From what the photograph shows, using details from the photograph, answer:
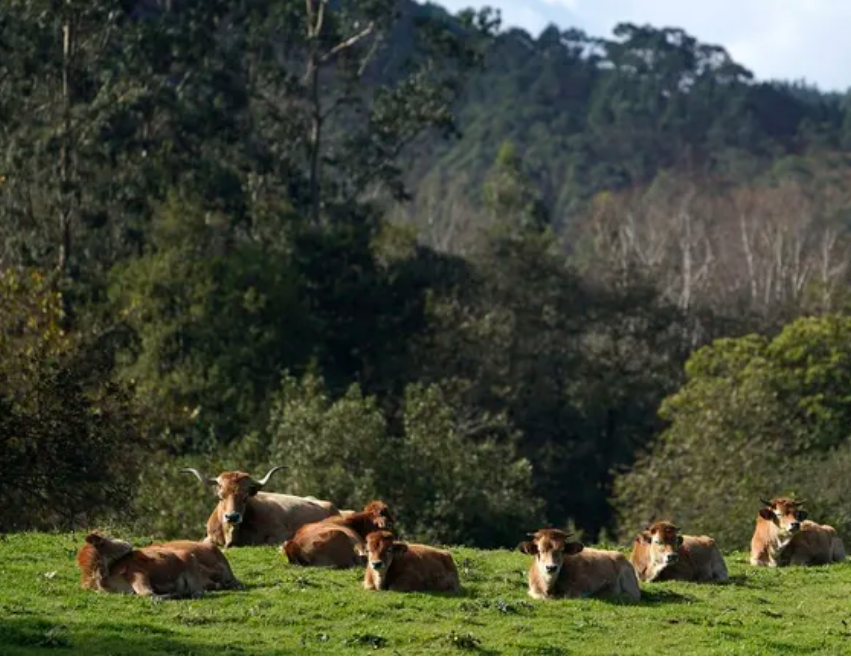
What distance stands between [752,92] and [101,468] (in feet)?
417

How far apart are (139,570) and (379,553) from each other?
2424mm

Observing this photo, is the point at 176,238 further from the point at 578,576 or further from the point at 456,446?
the point at 578,576

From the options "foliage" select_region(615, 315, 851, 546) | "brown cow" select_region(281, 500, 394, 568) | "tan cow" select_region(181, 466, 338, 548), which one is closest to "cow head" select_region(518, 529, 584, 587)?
"brown cow" select_region(281, 500, 394, 568)

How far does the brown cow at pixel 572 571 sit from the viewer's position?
62.6ft

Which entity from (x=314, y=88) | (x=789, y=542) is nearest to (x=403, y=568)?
(x=789, y=542)

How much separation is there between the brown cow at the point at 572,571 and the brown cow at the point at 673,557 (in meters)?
1.21

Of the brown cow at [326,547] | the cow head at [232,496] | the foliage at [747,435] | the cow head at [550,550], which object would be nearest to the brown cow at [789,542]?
the cow head at [550,550]

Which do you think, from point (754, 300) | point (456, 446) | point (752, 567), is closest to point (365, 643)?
point (752, 567)

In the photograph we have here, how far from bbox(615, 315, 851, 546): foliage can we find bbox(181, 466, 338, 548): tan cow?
14936 mm

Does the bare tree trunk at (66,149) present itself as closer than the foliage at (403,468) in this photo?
No

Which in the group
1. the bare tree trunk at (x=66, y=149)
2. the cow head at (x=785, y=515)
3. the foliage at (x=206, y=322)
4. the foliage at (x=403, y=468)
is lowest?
the foliage at (x=403, y=468)

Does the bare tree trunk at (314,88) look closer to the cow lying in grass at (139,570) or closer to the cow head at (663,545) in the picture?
the cow head at (663,545)

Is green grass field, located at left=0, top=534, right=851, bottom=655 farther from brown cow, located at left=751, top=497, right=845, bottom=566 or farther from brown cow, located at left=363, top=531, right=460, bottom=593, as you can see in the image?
brown cow, located at left=751, top=497, right=845, bottom=566

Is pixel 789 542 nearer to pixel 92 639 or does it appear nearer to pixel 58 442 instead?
pixel 92 639
